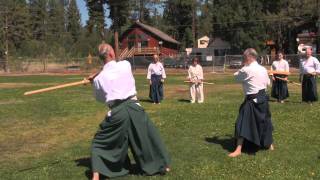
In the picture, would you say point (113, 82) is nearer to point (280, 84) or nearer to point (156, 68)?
point (280, 84)

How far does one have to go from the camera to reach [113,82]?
838 centimetres

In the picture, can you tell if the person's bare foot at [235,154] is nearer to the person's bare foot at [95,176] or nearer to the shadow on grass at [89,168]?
the shadow on grass at [89,168]

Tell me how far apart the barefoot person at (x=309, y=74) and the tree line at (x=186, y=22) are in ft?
158

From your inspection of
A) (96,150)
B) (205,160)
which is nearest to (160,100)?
(205,160)

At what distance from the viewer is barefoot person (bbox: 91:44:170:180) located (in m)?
8.43

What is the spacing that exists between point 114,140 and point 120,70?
1093mm

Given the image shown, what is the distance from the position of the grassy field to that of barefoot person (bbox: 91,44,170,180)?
47 cm

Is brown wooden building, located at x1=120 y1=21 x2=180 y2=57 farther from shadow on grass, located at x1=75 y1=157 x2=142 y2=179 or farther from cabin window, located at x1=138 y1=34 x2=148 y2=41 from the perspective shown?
shadow on grass, located at x1=75 y1=157 x2=142 y2=179

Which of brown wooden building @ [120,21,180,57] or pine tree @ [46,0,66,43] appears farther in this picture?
pine tree @ [46,0,66,43]

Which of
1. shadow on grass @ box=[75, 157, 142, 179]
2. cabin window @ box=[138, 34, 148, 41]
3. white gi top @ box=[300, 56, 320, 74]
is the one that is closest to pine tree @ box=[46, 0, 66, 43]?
cabin window @ box=[138, 34, 148, 41]

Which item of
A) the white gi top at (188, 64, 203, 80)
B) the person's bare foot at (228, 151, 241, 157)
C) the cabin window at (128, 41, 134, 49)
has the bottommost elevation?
the person's bare foot at (228, 151, 241, 157)

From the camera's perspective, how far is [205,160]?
32.6 ft

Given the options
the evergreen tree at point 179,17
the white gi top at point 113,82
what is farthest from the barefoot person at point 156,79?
the evergreen tree at point 179,17

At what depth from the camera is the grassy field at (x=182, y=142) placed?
30.3 ft
